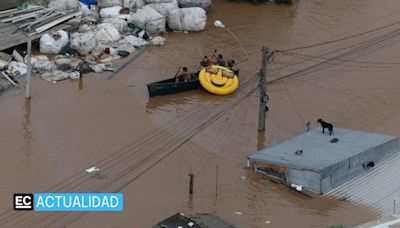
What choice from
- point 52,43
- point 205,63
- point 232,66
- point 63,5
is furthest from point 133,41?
point 232,66

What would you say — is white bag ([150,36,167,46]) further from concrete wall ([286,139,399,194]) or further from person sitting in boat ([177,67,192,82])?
concrete wall ([286,139,399,194])

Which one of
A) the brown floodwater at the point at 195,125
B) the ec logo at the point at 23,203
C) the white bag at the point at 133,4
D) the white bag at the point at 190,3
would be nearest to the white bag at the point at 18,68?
the brown floodwater at the point at 195,125

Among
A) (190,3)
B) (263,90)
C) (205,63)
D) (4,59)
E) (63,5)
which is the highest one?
(190,3)

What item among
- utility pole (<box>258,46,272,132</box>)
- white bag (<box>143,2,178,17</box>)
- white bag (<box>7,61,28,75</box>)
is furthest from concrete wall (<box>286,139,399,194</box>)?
white bag (<box>143,2,178,17</box>)

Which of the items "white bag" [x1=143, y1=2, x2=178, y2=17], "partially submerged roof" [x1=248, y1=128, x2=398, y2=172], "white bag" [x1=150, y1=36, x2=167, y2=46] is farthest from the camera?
"white bag" [x1=143, y1=2, x2=178, y2=17]

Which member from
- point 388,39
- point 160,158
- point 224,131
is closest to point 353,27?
point 388,39

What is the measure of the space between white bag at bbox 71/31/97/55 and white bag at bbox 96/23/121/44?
0.42 meters

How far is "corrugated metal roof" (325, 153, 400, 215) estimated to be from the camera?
17125 millimetres

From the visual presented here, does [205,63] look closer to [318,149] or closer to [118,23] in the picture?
[118,23]

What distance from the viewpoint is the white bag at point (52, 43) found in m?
25.4

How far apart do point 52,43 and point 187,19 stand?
198 inches

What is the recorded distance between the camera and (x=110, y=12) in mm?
27875

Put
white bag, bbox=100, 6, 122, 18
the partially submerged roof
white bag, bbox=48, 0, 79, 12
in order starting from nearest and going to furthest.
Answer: the partially submerged roof, white bag, bbox=48, 0, 79, 12, white bag, bbox=100, 6, 122, 18

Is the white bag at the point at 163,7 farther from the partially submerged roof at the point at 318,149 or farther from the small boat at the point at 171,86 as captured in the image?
the partially submerged roof at the point at 318,149
